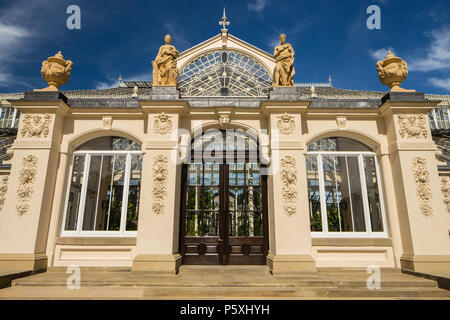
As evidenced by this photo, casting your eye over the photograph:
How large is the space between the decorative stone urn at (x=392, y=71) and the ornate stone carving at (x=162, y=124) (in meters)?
5.96

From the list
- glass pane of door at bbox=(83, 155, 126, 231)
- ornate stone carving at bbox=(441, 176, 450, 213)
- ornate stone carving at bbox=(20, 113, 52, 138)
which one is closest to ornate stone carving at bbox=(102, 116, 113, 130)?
glass pane of door at bbox=(83, 155, 126, 231)

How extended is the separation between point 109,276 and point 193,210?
7.94ft

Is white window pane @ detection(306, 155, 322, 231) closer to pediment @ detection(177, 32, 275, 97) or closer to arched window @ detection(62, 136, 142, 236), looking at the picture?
pediment @ detection(177, 32, 275, 97)

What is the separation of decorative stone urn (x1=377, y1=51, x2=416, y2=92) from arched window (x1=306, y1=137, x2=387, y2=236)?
1.84 m

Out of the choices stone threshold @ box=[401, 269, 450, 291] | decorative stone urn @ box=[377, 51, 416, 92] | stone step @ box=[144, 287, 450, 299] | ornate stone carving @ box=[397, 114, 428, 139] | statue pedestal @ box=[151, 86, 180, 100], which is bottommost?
stone step @ box=[144, 287, 450, 299]

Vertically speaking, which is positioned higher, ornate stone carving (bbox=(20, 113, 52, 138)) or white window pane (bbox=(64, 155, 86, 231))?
ornate stone carving (bbox=(20, 113, 52, 138))

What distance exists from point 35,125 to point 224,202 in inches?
205

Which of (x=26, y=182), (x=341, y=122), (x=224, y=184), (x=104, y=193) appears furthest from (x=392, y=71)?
(x=26, y=182)

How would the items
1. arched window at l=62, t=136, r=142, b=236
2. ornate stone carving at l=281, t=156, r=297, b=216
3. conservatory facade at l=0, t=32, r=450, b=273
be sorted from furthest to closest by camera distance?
arched window at l=62, t=136, r=142, b=236 < ornate stone carving at l=281, t=156, r=297, b=216 < conservatory facade at l=0, t=32, r=450, b=273

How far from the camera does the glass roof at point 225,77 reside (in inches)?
328

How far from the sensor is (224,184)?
694cm

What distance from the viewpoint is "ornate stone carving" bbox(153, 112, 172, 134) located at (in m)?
6.43

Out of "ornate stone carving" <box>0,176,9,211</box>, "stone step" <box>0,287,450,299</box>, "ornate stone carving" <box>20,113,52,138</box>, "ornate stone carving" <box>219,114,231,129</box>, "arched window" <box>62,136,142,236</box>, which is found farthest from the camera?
"ornate stone carving" <box>0,176,9,211</box>

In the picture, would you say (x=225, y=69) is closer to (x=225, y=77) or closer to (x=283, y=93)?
(x=225, y=77)
